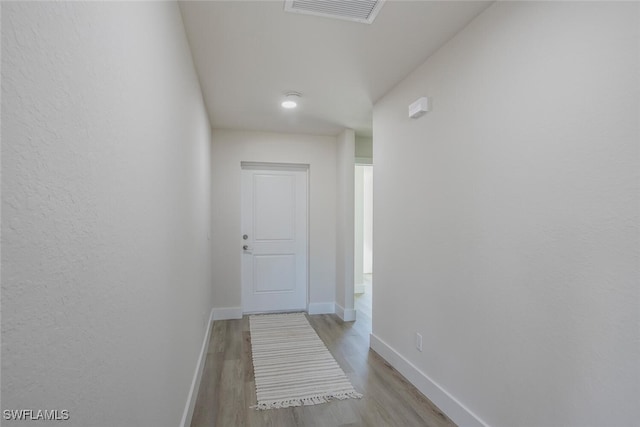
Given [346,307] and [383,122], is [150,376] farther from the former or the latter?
[346,307]

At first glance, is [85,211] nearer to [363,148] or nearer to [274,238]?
[274,238]

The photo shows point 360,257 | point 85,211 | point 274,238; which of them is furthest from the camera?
point 360,257

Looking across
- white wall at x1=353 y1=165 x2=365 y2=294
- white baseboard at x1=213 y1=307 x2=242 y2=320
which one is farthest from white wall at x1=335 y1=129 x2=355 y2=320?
white wall at x1=353 y1=165 x2=365 y2=294

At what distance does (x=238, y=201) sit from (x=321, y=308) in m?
1.83

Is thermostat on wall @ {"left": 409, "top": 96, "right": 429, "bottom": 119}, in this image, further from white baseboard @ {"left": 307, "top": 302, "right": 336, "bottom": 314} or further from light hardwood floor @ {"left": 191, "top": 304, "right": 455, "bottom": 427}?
white baseboard @ {"left": 307, "top": 302, "right": 336, "bottom": 314}

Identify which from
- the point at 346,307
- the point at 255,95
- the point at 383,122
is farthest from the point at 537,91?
the point at 346,307

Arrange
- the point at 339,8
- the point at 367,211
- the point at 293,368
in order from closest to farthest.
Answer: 1. the point at 339,8
2. the point at 293,368
3. the point at 367,211

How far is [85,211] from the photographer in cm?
67

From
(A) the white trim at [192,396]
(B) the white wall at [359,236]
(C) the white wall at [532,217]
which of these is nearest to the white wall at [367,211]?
(B) the white wall at [359,236]

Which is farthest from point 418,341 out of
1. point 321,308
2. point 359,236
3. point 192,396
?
point 359,236

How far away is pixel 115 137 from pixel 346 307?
3.75m

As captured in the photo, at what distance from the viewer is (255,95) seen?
3.04 meters

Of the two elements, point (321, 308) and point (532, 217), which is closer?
point (532, 217)

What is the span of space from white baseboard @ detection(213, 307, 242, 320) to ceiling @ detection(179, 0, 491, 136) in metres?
2.45
